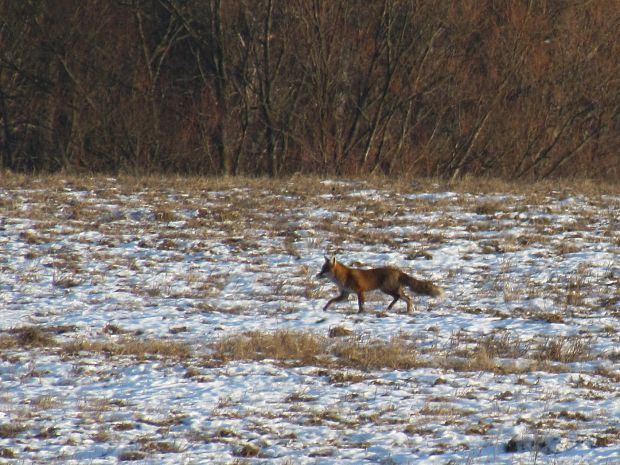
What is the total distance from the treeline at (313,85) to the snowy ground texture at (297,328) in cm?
759

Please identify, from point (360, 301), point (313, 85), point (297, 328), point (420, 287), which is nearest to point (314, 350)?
point (297, 328)

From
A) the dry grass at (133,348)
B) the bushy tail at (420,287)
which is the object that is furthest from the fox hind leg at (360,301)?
the dry grass at (133,348)

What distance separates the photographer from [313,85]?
26.1 metres

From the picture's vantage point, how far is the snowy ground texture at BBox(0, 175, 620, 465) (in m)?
7.02

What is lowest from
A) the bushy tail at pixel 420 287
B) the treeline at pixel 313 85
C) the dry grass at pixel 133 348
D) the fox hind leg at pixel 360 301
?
the dry grass at pixel 133 348

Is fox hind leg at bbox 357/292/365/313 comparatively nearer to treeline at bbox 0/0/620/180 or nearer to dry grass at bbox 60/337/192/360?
dry grass at bbox 60/337/192/360

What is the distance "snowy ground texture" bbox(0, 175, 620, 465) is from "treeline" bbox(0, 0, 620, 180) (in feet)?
24.9

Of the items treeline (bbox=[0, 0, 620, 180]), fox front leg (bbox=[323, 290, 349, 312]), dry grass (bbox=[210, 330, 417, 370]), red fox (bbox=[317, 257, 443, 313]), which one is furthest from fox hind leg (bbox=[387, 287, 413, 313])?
treeline (bbox=[0, 0, 620, 180])

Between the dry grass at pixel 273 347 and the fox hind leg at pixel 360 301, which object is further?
the fox hind leg at pixel 360 301

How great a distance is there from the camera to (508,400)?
8.10 meters

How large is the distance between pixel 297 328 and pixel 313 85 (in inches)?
638

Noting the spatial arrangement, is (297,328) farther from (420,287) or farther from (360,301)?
(420,287)

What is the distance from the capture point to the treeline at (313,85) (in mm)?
26062

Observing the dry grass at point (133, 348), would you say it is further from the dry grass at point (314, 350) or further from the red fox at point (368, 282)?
the red fox at point (368, 282)
